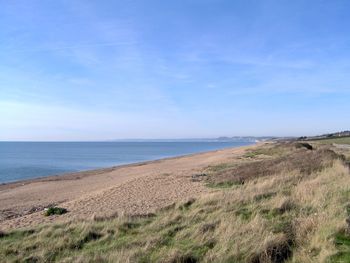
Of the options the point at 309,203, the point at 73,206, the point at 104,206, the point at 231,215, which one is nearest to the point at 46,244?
the point at 231,215

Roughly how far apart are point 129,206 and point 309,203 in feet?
24.5

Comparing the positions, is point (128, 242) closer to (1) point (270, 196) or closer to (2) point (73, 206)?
(1) point (270, 196)

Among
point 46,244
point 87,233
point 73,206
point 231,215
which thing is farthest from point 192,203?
point 73,206

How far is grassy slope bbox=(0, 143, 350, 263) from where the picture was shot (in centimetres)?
582

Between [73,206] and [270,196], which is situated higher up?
[270,196]

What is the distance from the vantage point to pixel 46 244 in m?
7.38

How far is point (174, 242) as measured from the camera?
6914 mm

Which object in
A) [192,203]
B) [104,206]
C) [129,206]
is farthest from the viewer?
[104,206]

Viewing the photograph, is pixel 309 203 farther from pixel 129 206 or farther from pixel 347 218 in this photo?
pixel 129 206

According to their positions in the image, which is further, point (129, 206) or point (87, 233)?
point (129, 206)

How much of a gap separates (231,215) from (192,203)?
309 cm

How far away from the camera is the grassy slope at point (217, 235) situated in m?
5.82

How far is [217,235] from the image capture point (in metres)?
6.91

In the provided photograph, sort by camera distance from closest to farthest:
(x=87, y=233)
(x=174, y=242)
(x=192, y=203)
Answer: (x=174, y=242), (x=87, y=233), (x=192, y=203)
